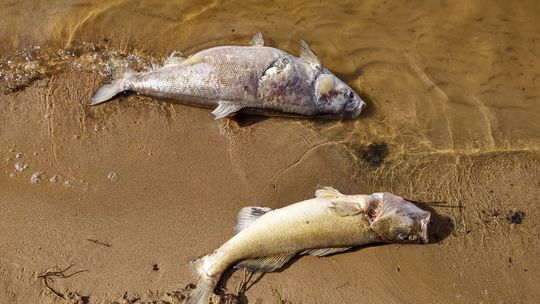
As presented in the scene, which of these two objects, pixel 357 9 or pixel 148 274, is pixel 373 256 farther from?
pixel 357 9

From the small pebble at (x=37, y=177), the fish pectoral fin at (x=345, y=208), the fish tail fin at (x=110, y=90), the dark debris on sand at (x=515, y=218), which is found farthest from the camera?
the dark debris on sand at (x=515, y=218)

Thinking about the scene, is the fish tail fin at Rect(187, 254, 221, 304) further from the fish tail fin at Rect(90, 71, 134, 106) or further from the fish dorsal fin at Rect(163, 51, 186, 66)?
the fish dorsal fin at Rect(163, 51, 186, 66)

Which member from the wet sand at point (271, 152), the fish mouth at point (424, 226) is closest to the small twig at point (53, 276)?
the wet sand at point (271, 152)

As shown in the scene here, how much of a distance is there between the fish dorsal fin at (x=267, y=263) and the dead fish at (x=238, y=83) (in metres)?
1.73

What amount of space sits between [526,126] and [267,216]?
12.2 feet

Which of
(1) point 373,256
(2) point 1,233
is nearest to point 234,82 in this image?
(1) point 373,256

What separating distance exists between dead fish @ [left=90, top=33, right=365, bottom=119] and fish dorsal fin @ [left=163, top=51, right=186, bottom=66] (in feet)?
0.08

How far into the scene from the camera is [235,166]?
19.4 ft

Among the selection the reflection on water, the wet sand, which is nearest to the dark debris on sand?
the wet sand

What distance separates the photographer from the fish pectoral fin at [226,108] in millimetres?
5734

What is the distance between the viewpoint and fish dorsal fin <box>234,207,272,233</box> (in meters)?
5.57

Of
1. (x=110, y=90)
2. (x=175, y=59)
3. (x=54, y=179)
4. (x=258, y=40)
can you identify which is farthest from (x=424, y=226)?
(x=54, y=179)

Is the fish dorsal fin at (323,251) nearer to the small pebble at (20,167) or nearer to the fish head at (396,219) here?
the fish head at (396,219)

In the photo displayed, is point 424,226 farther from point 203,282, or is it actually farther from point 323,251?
point 203,282
